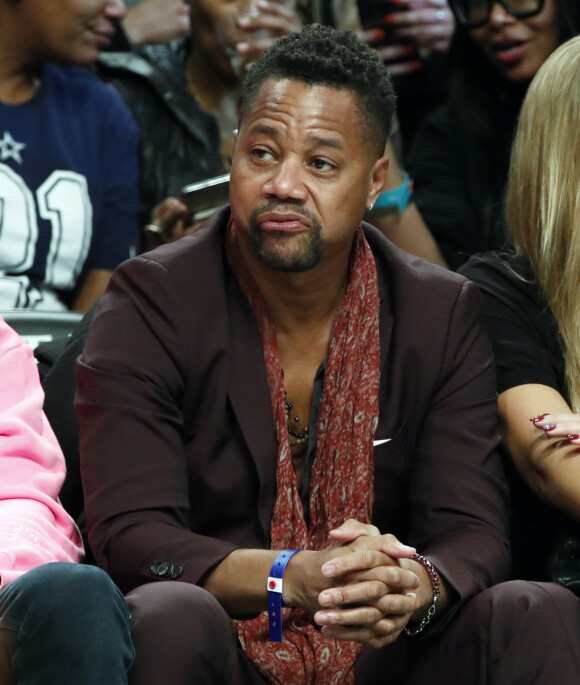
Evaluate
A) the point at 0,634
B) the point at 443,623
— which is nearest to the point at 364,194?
the point at 443,623

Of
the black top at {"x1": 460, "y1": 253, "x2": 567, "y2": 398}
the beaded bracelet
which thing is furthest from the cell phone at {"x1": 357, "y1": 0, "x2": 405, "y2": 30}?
the beaded bracelet

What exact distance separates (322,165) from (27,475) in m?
0.76

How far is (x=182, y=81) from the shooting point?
12.8 ft

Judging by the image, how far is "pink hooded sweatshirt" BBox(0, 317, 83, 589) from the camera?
2104mm

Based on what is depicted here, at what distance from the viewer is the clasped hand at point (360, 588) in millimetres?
2102

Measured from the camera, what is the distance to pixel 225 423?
95.7 inches

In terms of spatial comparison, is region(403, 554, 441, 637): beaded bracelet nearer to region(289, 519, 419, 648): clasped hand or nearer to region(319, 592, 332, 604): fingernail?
region(289, 519, 419, 648): clasped hand

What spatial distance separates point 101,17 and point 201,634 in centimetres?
227

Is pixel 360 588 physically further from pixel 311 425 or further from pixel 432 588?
pixel 311 425

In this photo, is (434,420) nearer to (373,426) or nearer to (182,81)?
(373,426)

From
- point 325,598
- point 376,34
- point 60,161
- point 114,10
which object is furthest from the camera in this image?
point 376,34

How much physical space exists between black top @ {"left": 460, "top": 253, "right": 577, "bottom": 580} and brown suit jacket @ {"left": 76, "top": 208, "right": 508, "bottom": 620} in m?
0.08

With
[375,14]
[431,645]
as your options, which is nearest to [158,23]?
[375,14]

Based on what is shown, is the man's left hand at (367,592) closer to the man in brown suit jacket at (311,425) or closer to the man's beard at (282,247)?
the man in brown suit jacket at (311,425)
